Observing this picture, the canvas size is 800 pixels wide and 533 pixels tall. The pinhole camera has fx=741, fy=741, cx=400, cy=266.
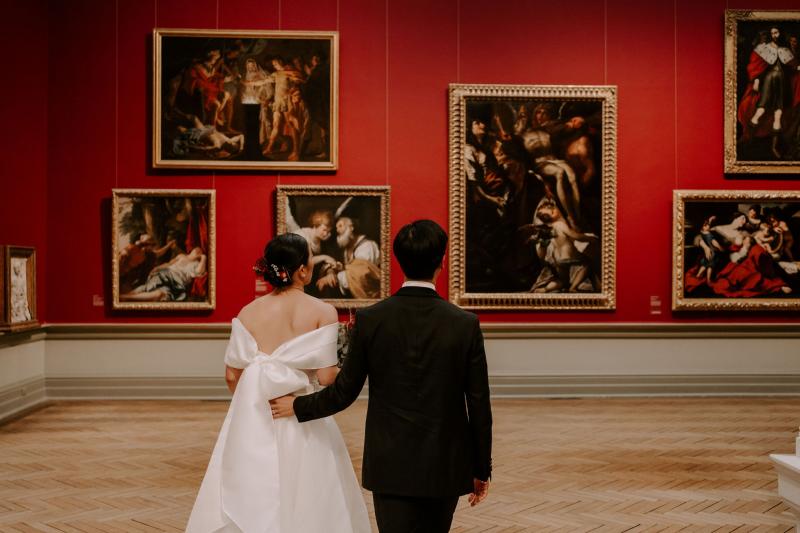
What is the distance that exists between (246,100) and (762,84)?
703 centimetres

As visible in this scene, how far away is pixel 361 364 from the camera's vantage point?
295 cm

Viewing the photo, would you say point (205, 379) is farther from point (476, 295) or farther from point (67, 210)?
point (476, 295)

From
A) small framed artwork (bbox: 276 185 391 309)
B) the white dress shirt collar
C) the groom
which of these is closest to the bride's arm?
the groom

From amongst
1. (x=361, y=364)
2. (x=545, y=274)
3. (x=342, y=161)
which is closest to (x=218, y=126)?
(x=342, y=161)

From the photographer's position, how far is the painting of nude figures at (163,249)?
9812 mm

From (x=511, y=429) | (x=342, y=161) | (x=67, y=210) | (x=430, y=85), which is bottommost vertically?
(x=511, y=429)

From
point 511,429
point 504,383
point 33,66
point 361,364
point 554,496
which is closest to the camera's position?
point 361,364

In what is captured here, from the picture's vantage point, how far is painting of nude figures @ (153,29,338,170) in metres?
9.83

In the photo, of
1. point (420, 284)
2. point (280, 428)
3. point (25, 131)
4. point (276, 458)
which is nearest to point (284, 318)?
point (280, 428)

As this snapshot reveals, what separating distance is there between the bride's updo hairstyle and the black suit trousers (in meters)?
1.25

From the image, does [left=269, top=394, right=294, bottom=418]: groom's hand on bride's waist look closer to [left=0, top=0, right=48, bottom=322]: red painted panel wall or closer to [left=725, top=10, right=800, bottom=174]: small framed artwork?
[left=0, top=0, right=48, bottom=322]: red painted panel wall

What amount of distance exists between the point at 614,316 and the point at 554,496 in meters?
4.93

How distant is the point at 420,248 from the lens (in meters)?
2.83

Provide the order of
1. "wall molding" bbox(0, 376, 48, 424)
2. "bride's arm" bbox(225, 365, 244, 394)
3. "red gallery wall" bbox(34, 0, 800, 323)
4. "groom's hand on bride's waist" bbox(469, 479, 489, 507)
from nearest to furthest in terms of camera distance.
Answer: "groom's hand on bride's waist" bbox(469, 479, 489, 507)
"bride's arm" bbox(225, 365, 244, 394)
"wall molding" bbox(0, 376, 48, 424)
"red gallery wall" bbox(34, 0, 800, 323)
